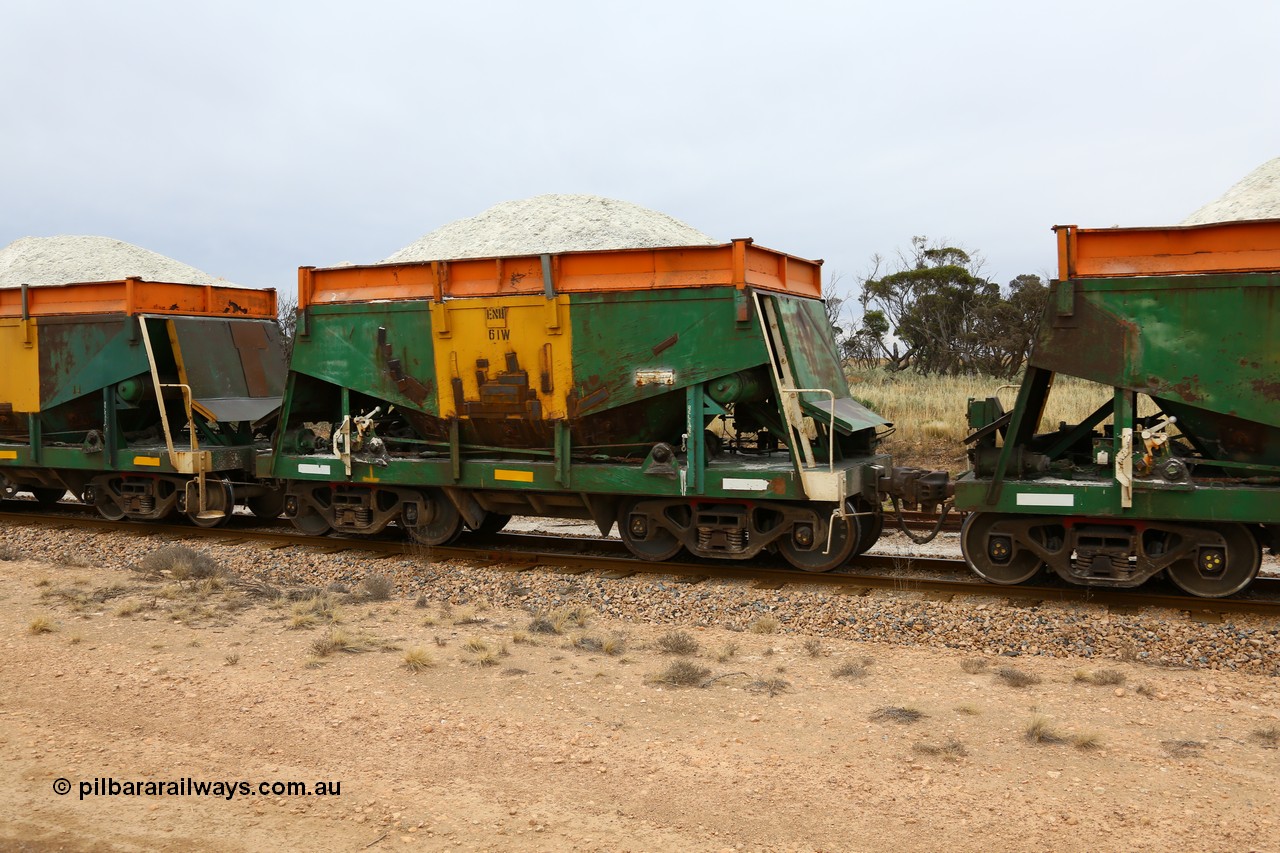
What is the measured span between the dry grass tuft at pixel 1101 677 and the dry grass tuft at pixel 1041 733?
44.4 inches

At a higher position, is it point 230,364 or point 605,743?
point 230,364

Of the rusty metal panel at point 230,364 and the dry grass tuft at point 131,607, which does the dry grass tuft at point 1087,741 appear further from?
the rusty metal panel at point 230,364

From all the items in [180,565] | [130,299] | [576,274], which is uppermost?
[130,299]

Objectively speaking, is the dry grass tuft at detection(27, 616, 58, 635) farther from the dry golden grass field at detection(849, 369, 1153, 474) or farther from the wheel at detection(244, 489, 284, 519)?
the dry golden grass field at detection(849, 369, 1153, 474)

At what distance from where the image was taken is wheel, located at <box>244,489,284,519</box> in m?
13.7

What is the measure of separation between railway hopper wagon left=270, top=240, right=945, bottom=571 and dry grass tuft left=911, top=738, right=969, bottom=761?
3798 mm

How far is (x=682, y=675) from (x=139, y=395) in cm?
976

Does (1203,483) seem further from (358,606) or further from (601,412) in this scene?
(358,606)

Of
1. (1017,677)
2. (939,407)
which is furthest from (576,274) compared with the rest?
(939,407)

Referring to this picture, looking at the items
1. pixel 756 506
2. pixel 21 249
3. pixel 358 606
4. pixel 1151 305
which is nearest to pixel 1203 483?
pixel 1151 305

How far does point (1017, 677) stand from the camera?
258 inches

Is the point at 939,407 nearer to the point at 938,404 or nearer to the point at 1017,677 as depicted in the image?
the point at 938,404

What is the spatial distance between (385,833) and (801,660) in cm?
348

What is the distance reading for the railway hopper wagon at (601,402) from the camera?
31.6ft
